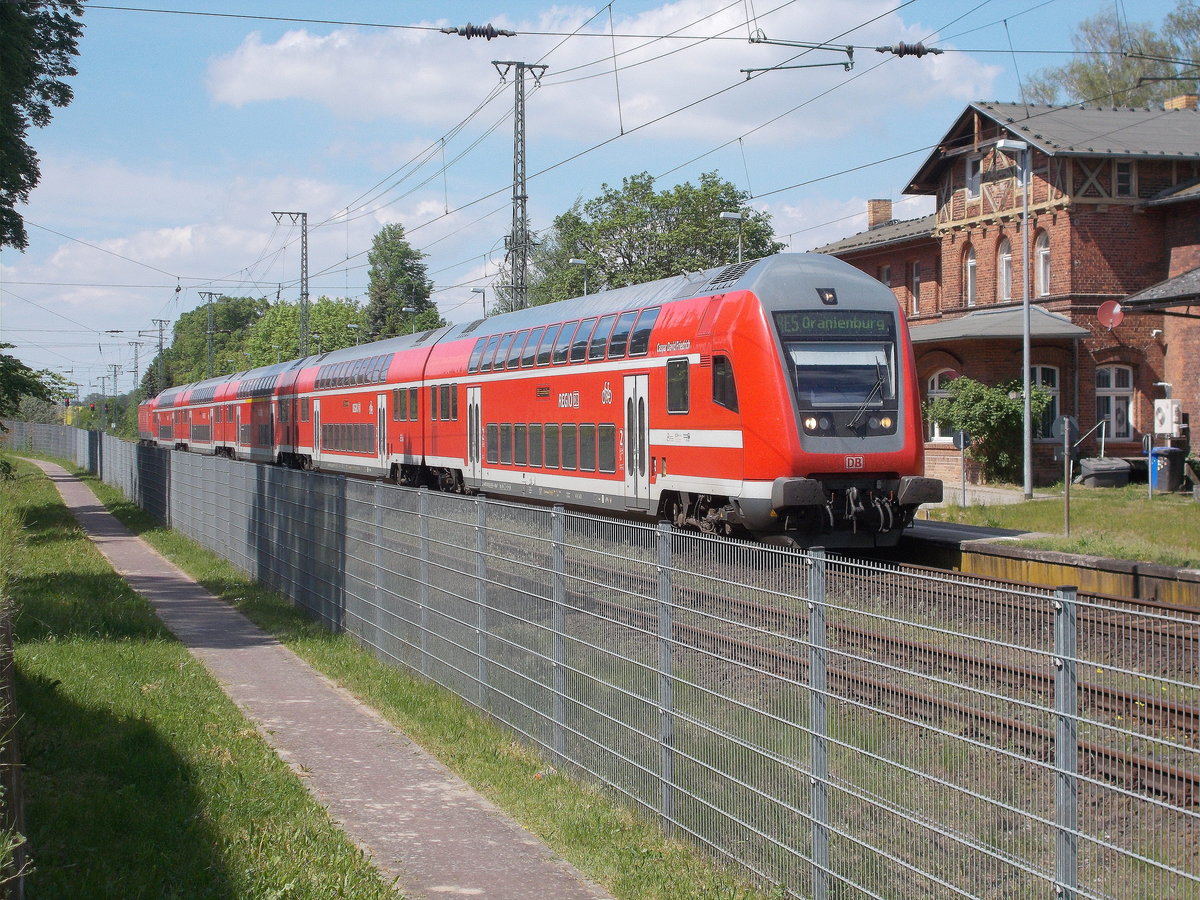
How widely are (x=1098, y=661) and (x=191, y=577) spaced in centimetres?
1740

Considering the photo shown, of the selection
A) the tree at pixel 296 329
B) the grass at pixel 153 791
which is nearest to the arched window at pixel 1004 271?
the grass at pixel 153 791

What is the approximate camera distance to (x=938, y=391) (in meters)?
38.4

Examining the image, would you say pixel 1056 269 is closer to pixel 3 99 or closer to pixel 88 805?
pixel 3 99

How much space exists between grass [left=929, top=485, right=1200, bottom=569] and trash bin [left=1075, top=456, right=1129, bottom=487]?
3.28ft

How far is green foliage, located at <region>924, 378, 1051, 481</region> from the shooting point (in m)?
34.4

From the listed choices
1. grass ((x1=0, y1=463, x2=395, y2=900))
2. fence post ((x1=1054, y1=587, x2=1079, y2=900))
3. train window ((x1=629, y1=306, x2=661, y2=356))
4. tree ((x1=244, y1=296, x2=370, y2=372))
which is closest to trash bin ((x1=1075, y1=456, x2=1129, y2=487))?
train window ((x1=629, y1=306, x2=661, y2=356))

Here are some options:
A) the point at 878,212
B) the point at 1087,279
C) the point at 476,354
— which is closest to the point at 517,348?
the point at 476,354

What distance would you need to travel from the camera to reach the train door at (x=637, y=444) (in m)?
17.8

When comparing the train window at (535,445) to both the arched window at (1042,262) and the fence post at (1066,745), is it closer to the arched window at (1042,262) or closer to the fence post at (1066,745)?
the fence post at (1066,745)

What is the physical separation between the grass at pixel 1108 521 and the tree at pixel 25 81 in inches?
612

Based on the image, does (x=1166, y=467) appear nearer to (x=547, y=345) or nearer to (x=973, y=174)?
(x=973, y=174)

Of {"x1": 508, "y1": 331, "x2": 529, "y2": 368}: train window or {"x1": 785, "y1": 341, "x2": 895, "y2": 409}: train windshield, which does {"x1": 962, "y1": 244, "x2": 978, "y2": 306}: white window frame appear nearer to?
{"x1": 508, "y1": 331, "x2": 529, "y2": 368}: train window

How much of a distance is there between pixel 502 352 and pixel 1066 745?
799 inches

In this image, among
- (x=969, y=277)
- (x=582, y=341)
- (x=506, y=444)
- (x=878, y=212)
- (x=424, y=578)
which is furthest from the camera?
(x=878, y=212)
